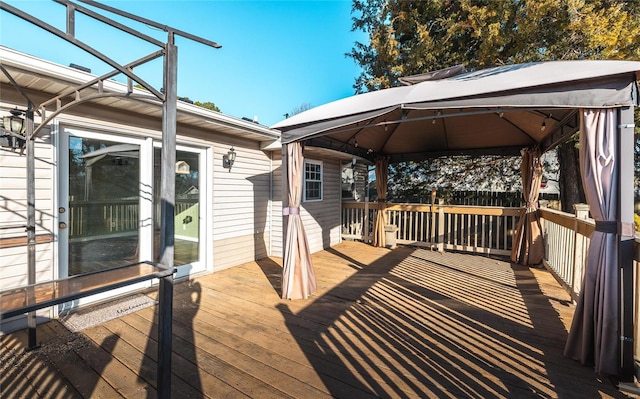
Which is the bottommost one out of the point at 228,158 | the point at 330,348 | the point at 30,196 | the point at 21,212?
the point at 330,348

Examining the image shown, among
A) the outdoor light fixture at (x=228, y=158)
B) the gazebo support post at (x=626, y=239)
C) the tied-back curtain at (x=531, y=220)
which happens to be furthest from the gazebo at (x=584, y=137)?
the outdoor light fixture at (x=228, y=158)

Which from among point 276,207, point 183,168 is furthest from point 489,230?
point 183,168

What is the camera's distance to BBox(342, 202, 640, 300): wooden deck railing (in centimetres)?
354

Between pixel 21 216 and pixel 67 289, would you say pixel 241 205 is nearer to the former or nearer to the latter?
pixel 21 216

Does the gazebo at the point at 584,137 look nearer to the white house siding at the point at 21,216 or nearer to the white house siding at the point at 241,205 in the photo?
the white house siding at the point at 241,205

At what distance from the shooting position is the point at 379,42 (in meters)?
7.79

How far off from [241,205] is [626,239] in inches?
189

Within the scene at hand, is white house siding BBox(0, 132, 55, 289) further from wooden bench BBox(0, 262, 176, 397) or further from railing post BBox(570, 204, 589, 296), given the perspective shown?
railing post BBox(570, 204, 589, 296)

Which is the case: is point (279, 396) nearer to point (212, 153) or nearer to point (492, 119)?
point (212, 153)

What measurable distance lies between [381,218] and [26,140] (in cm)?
609

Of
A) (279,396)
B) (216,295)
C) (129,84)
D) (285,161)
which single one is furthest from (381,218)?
(129,84)

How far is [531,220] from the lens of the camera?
17.3 feet

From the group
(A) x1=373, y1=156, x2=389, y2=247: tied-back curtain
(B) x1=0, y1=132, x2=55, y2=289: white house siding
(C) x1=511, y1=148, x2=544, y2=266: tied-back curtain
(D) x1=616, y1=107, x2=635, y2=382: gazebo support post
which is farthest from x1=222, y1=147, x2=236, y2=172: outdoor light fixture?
(C) x1=511, y1=148, x2=544, y2=266: tied-back curtain

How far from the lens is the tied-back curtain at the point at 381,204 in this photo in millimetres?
7035
